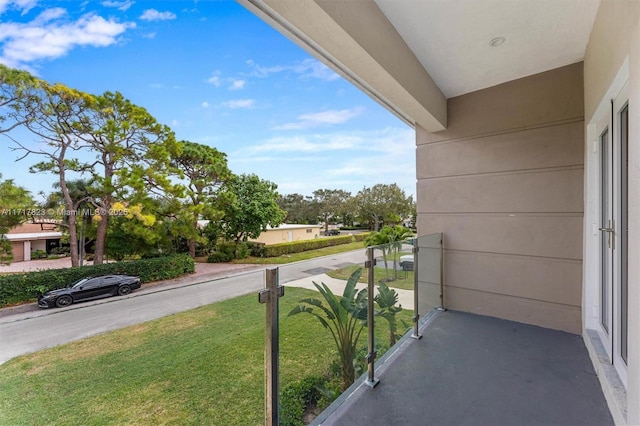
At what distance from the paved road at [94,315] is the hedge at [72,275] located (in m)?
0.47

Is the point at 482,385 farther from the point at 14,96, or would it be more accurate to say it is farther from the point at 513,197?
the point at 14,96

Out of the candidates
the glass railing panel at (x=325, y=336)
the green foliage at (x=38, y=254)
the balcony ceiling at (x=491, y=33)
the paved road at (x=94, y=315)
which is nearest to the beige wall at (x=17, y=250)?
the green foliage at (x=38, y=254)

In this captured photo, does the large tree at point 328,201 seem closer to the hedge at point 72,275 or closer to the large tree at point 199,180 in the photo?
the large tree at point 199,180

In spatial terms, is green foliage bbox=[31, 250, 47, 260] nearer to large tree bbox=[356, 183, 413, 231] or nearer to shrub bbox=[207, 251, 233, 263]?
shrub bbox=[207, 251, 233, 263]

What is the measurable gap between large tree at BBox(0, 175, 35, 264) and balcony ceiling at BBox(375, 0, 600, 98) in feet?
14.1

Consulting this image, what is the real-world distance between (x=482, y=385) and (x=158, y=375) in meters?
4.35

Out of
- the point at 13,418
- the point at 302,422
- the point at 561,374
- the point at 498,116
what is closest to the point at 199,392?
the point at 13,418

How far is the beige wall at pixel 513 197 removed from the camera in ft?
8.27

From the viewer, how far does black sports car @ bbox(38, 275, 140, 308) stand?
626cm

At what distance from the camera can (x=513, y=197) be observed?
280 centimetres

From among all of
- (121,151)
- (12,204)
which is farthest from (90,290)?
(12,204)

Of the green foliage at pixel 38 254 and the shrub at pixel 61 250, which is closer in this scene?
the green foliage at pixel 38 254

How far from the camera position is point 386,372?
192 cm

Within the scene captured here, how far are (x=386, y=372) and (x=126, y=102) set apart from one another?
341 inches
